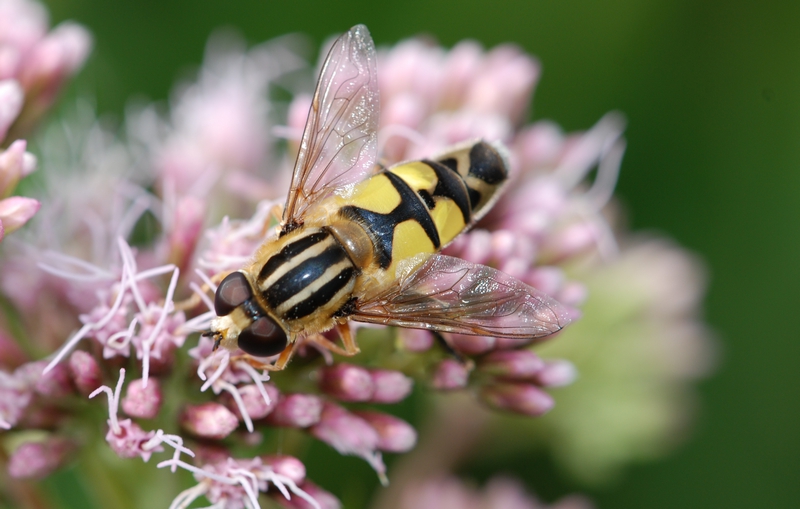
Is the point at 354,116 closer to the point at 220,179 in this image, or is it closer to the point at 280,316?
the point at 280,316

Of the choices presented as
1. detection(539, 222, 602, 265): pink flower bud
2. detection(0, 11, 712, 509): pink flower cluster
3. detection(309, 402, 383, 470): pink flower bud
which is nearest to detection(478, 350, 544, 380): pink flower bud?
detection(0, 11, 712, 509): pink flower cluster

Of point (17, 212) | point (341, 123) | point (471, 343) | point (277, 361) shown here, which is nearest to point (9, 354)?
point (17, 212)

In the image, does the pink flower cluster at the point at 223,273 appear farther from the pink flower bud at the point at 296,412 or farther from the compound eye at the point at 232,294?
the compound eye at the point at 232,294

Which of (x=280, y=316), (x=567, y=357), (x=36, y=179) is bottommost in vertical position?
(x=567, y=357)

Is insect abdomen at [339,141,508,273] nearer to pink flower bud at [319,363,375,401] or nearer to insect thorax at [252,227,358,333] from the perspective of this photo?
insect thorax at [252,227,358,333]

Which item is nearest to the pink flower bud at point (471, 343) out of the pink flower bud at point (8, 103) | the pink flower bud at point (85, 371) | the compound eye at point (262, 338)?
the compound eye at point (262, 338)

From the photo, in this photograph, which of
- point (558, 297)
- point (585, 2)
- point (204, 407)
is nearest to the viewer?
point (204, 407)

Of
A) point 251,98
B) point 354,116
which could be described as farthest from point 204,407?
point 251,98
